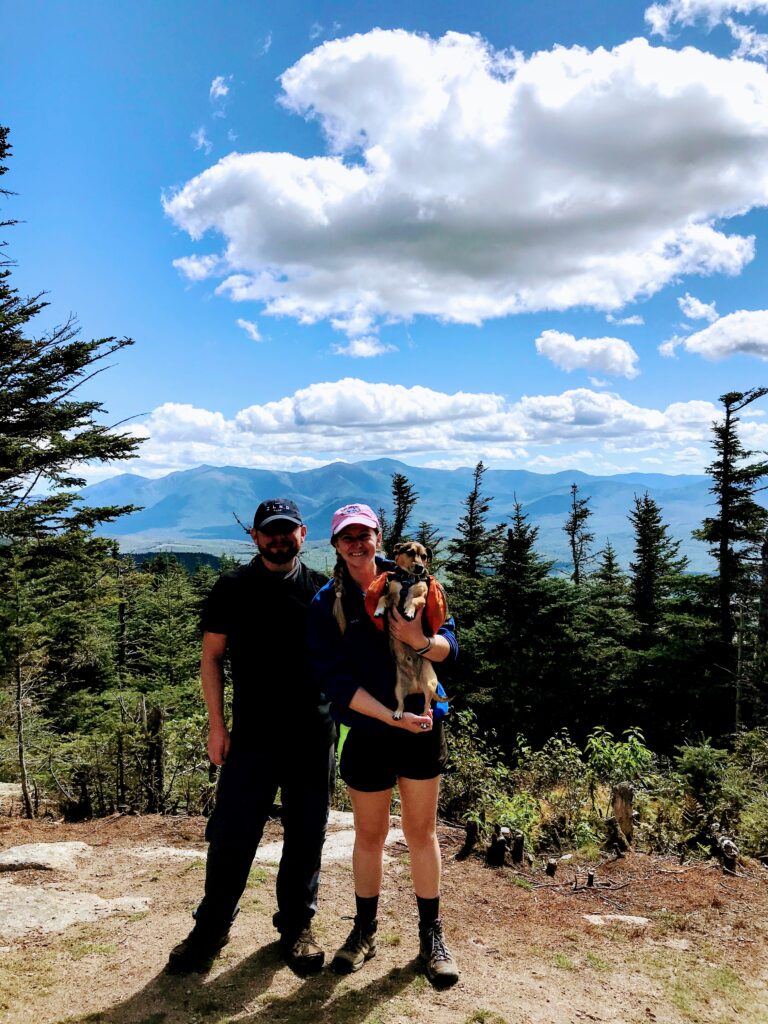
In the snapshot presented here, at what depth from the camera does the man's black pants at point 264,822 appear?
3.45 meters

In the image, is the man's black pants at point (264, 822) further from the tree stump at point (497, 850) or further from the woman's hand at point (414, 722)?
the tree stump at point (497, 850)

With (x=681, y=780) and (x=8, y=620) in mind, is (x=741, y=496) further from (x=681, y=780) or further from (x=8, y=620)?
(x=8, y=620)

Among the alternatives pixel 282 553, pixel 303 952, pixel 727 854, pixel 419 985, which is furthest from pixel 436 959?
pixel 727 854

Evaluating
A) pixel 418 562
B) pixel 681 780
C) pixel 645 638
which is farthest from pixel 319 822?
pixel 645 638

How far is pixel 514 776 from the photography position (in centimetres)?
911

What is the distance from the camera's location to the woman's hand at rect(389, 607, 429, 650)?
3004 mm

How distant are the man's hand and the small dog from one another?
1.11 meters

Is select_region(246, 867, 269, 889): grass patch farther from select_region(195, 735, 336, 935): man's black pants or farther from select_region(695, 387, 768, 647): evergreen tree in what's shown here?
select_region(695, 387, 768, 647): evergreen tree

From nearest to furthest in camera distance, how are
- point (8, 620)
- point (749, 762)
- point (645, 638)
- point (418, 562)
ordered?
point (418, 562) < point (749, 762) < point (8, 620) < point (645, 638)

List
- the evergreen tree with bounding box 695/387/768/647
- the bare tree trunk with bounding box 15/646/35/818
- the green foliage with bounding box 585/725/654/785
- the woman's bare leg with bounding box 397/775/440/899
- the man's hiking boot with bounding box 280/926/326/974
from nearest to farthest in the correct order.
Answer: the woman's bare leg with bounding box 397/775/440/899, the man's hiking boot with bounding box 280/926/326/974, the bare tree trunk with bounding box 15/646/35/818, the green foliage with bounding box 585/725/654/785, the evergreen tree with bounding box 695/387/768/647

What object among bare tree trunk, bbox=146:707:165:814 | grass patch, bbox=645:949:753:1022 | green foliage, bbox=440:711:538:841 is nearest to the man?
grass patch, bbox=645:949:753:1022

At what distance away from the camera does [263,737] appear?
137 inches

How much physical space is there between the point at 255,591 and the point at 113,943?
236 centimetres

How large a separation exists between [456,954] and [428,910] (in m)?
0.56
